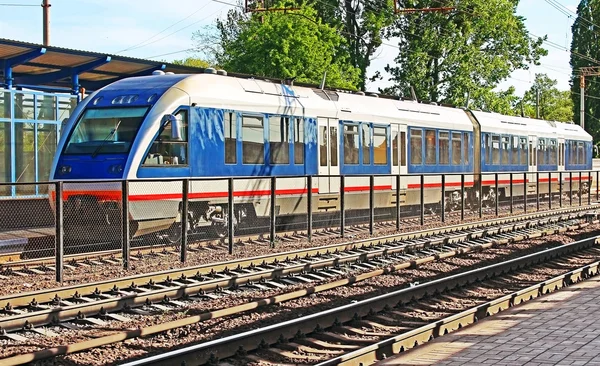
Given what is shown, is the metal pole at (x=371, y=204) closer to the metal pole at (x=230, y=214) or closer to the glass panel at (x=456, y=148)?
the metal pole at (x=230, y=214)

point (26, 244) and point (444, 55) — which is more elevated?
point (444, 55)

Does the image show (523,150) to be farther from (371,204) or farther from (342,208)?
(342,208)

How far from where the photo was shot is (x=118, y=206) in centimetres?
1447

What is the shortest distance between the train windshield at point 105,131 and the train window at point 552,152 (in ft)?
87.8

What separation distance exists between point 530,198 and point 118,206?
20.5m

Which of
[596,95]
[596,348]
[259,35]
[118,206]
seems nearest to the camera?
[596,348]

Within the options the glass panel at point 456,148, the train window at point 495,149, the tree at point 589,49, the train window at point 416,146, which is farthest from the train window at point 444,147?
the tree at point 589,49

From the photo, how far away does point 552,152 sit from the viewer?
40.4m

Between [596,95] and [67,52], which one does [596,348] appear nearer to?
[67,52]

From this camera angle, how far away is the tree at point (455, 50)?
173 ft

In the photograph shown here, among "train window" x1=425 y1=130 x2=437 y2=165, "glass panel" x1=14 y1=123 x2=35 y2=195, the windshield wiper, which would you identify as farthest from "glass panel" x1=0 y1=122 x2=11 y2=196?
"train window" x1=425 y1=130 x2=437 y2=165

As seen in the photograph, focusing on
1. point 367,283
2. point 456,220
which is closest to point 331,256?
point 367,283

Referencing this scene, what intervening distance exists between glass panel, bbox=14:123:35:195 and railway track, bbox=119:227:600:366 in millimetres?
13333

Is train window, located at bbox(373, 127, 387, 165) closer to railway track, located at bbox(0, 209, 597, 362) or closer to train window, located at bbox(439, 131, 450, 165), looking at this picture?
train window, located at bbox(439, 131, 450, 165)
